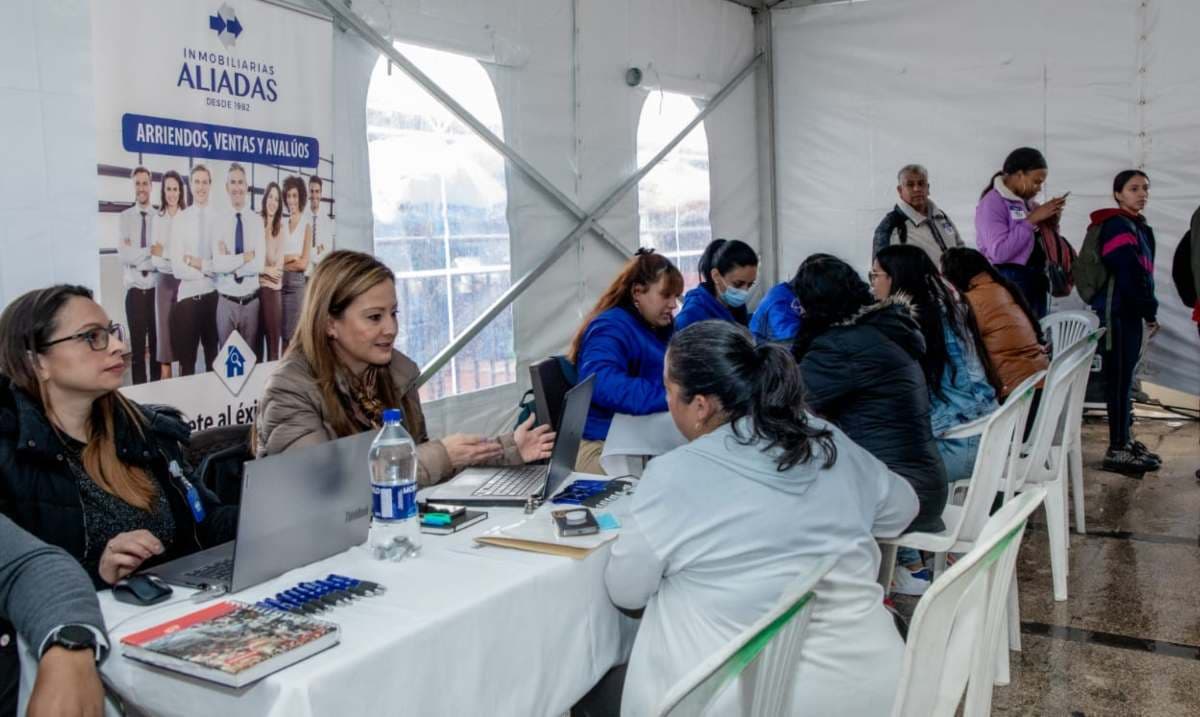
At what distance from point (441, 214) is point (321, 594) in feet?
10.8

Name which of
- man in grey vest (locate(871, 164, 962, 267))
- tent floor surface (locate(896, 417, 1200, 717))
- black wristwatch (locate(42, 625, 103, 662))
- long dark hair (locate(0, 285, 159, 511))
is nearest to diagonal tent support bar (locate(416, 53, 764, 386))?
man in grey vest (locate(871, 164, 962, 267))

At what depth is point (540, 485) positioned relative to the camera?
2541mm

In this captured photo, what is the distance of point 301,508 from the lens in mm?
1899

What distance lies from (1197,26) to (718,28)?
9.47 ft

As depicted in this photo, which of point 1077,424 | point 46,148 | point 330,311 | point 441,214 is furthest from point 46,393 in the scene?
point 1077,424

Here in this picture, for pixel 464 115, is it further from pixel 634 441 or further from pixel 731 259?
pixel 634 441

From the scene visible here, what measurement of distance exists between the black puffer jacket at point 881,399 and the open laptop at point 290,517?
1388mm

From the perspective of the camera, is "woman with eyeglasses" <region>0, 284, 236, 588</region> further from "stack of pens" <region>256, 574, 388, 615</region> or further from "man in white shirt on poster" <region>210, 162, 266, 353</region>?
"man in white shirt on poster" <region>210, 162, 266, 353</region>

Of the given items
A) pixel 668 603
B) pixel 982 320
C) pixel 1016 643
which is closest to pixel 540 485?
pixel 668 603

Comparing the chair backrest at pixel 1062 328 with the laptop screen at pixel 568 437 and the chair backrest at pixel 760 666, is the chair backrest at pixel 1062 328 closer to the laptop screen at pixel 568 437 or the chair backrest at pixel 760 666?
the laptop screen at pixel 568 437

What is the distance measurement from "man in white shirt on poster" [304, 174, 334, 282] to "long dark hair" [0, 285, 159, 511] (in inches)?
71.7

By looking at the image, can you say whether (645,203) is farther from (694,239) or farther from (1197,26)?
(1197,26)

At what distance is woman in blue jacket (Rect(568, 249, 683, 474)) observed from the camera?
3561mm

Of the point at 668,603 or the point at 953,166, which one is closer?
the point at 668,603
